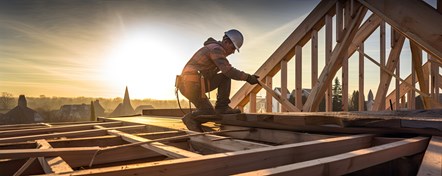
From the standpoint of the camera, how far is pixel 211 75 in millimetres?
3664

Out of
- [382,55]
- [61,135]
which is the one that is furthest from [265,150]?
[382,55]

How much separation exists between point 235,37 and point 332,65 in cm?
168

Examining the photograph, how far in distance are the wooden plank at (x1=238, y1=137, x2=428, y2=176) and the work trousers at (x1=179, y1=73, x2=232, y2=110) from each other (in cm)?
205

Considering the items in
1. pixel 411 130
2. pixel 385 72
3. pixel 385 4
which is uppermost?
pixel 385 4

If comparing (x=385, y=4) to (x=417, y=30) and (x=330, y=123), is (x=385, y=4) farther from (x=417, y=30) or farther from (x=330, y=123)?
(x=330, y=123)

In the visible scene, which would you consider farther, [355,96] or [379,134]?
[355,96]

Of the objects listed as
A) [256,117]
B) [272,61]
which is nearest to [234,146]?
[256,117]

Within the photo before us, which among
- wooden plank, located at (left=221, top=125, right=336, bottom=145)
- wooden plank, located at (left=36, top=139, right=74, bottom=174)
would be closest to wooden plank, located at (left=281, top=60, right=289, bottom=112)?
wooden plank, located at (left=221, top=125, right=336, bottom=145)

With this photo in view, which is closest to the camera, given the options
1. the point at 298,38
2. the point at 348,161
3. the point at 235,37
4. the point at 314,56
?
the point at 348,161

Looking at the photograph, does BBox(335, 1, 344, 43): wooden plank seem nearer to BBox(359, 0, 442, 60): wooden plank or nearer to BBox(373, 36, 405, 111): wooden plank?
BBox(359, 0, 442, 60): wooden plank

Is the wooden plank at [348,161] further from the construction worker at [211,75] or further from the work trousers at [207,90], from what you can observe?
the work trousers at [207,90]

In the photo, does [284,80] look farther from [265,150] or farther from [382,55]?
[265,150]

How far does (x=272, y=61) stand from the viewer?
199 inches

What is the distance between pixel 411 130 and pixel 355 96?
13142mm
